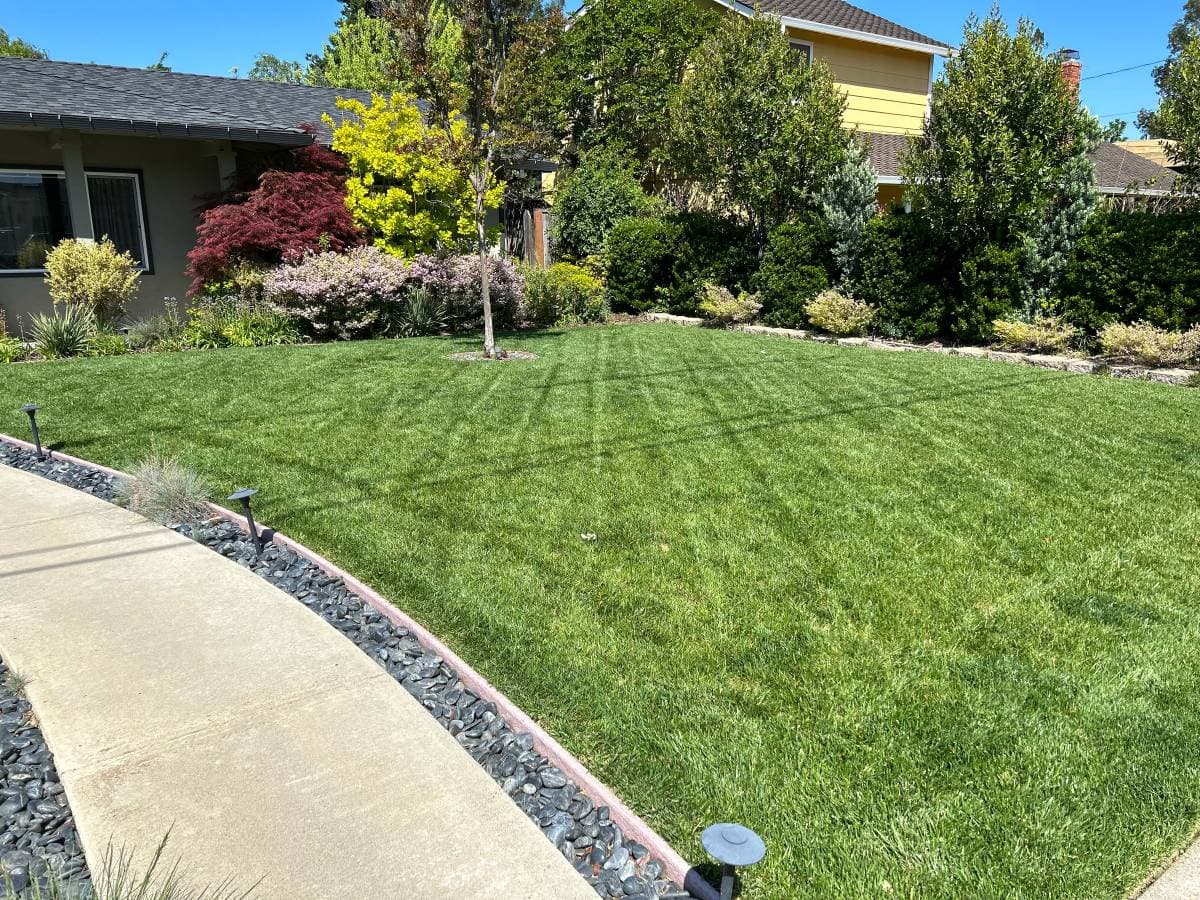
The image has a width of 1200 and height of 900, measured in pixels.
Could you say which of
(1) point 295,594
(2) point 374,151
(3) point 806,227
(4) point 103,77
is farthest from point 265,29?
(1) point 295,594

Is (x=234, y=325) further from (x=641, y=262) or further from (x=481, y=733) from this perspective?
(x=481, y=733)

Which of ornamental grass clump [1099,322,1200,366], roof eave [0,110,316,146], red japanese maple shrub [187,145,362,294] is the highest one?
roof eave [0,110,316,146]

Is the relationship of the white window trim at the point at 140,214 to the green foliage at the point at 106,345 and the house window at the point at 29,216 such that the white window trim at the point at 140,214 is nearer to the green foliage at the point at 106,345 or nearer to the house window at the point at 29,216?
the house window at the point at 29,216

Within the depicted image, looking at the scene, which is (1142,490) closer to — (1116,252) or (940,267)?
(1116,252)

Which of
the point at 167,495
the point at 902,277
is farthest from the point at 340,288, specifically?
the point at 902,277

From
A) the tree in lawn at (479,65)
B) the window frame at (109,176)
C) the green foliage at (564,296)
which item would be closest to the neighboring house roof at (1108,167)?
the green foliage at (564,296)

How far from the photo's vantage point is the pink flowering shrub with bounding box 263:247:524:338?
12266 millimetres

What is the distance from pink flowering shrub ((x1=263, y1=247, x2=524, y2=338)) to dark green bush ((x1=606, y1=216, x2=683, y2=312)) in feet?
12.1

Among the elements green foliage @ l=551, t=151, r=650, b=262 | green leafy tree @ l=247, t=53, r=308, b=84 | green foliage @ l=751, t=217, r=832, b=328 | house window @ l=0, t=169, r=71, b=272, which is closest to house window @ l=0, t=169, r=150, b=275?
house window @ l=0, t=169, r=71, b=272

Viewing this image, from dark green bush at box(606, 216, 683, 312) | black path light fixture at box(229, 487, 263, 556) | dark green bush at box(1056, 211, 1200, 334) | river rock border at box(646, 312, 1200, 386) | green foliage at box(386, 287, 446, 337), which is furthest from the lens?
dark green bush at box(606, 216, 683, 312)

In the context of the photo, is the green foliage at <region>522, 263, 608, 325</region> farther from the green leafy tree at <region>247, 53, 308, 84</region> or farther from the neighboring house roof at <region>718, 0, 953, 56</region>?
the green leafy tree at <region>247, 53, 308, 84</region>

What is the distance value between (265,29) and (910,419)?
44.1m

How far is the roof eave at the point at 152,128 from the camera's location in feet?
36.1

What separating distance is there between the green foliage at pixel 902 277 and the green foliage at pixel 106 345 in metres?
11.5
